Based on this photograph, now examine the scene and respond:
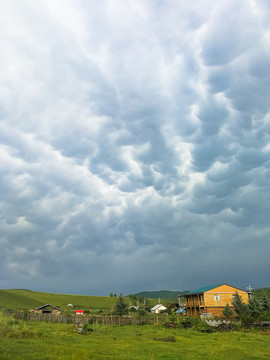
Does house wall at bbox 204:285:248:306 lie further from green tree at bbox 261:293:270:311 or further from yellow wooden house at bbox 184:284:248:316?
green tree at bbox 261:293:270:311

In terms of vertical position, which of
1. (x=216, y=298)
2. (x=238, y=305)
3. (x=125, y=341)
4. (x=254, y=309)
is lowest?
(x=125, y=341)

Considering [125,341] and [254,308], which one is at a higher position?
[254,308]

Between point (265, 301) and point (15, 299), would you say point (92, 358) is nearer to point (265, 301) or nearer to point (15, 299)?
point (265, 301)

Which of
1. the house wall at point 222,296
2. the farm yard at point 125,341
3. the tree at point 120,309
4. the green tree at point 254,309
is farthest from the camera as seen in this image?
the tree at point 120,309

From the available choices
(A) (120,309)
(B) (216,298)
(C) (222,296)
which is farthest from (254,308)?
(A) (120,309)

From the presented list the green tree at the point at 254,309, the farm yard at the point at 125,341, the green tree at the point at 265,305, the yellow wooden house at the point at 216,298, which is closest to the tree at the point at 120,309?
the yellow wooden house at the point at 216,298

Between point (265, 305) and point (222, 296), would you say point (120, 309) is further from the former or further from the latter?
point (265, 305)

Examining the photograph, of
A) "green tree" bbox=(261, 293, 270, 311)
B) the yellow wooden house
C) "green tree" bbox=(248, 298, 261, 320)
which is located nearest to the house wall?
the yellow wooden house

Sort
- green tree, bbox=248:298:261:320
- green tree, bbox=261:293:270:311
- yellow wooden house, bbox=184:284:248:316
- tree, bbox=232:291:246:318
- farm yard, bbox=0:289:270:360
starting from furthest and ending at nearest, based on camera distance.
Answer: yellow wooden house, bbox=184:284:248:316
tree, bbox=232:291:246:318
green tree, bbox=261:293:270:311
green tree, bbox=248:298:261:320
farm yard, bbox=0:289:270:360

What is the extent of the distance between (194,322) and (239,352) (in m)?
25.6

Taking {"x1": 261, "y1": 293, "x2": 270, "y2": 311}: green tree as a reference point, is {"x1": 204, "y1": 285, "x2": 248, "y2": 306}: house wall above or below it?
above

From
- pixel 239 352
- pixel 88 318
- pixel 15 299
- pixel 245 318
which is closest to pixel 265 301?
pixel 245 318

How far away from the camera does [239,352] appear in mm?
24750

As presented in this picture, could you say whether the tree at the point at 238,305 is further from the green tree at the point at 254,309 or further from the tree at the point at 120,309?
the tree at the point at 120,309
